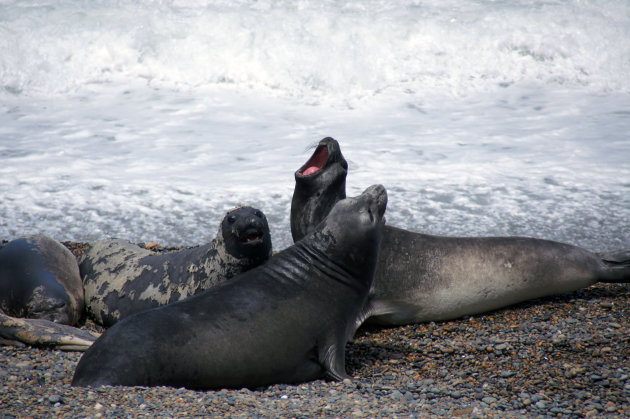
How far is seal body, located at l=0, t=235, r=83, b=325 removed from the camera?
4.50 m

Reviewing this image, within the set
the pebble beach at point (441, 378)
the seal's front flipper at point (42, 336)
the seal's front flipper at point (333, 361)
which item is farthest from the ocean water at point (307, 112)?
the seal's front flipper at point (333, 361)

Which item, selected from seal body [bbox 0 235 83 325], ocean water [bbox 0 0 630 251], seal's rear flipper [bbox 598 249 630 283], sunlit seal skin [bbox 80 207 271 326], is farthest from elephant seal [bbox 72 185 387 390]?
ocean water [bbox 0 0 630 251]

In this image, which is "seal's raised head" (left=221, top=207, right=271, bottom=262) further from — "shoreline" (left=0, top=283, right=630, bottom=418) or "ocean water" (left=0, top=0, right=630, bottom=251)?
"ocean water" (left=0, top=0, right=630, bottom=251)

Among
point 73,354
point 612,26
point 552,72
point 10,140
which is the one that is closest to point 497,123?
point 552,72

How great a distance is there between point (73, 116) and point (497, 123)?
701cm

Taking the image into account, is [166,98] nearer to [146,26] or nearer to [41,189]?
[146,26]

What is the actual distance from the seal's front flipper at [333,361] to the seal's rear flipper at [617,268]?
2.39 metres

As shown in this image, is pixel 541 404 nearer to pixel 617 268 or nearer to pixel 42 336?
pixel 617 268

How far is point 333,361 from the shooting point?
3.70m

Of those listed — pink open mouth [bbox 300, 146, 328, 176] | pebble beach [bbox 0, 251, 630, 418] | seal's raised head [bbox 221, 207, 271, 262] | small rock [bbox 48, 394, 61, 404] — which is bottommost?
pebble beach [bbox 0, 251, 630, 418]

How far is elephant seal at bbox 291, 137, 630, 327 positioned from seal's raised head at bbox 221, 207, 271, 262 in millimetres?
871

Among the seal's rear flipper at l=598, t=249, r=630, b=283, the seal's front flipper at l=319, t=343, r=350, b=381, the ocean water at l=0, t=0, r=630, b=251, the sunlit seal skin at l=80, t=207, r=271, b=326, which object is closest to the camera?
the seal's front flipper at l=319, t=343, r=350, b=381

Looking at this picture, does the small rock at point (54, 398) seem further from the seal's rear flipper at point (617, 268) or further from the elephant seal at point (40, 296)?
the seal's rear flipper at point (617, 268)

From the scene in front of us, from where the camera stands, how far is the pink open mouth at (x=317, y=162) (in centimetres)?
511
